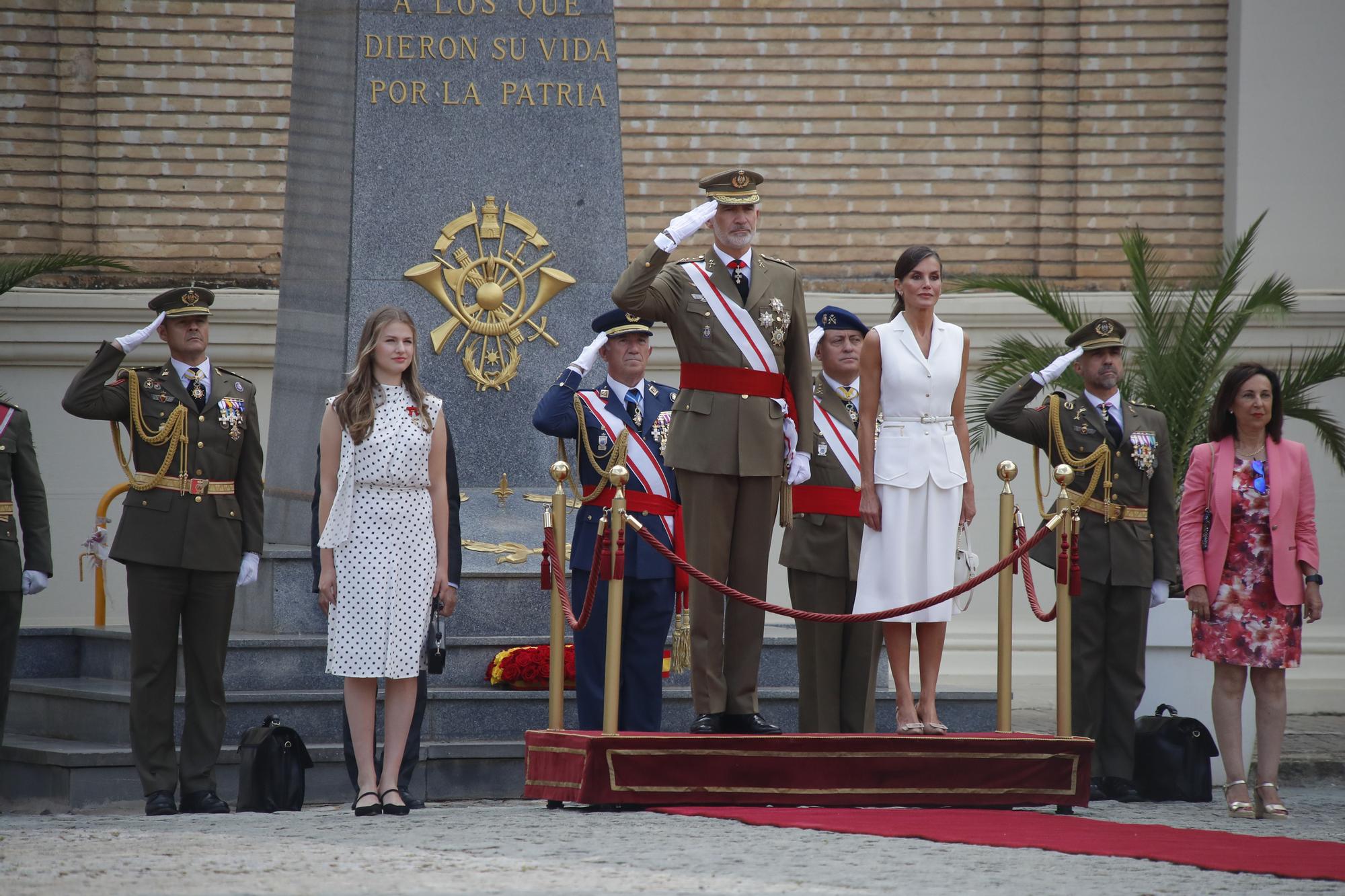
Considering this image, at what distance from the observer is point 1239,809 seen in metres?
7.07

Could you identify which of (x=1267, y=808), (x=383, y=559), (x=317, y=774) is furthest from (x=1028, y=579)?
(x=317, y=774)

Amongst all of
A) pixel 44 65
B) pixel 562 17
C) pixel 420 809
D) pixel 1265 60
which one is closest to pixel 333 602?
pixel 420 809

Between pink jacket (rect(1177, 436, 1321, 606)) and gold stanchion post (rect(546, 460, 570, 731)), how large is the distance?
94.4 inches

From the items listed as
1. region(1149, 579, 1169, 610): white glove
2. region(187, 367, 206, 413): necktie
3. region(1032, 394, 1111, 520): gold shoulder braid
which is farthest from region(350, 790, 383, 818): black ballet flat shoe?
region(1149, 579, 1169, 610): white glove

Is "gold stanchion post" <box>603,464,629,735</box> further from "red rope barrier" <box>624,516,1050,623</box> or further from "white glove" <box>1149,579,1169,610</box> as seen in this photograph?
"white glove" <box>1149,579,1169,610</box>

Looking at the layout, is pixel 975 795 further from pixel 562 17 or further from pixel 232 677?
pixel 562 17

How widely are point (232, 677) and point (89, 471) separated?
431 centimetres

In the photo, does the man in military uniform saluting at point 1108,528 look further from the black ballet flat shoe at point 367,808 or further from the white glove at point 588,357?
the black ballet flat shoe at point 367,808

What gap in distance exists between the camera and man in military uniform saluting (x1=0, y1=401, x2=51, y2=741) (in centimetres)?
766

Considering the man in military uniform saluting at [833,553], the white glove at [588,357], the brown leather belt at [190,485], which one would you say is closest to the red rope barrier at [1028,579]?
the man in military uniform saluting at [833,553]

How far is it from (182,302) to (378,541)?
1704 millimetres

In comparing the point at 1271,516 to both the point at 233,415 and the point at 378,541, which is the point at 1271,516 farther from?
the point at 233,415

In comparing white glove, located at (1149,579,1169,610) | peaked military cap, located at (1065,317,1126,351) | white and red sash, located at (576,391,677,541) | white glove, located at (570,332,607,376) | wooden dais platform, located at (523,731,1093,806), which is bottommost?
wooden dais platform, located at (523,731,1093,806)

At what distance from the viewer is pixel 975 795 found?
20.3 feet
